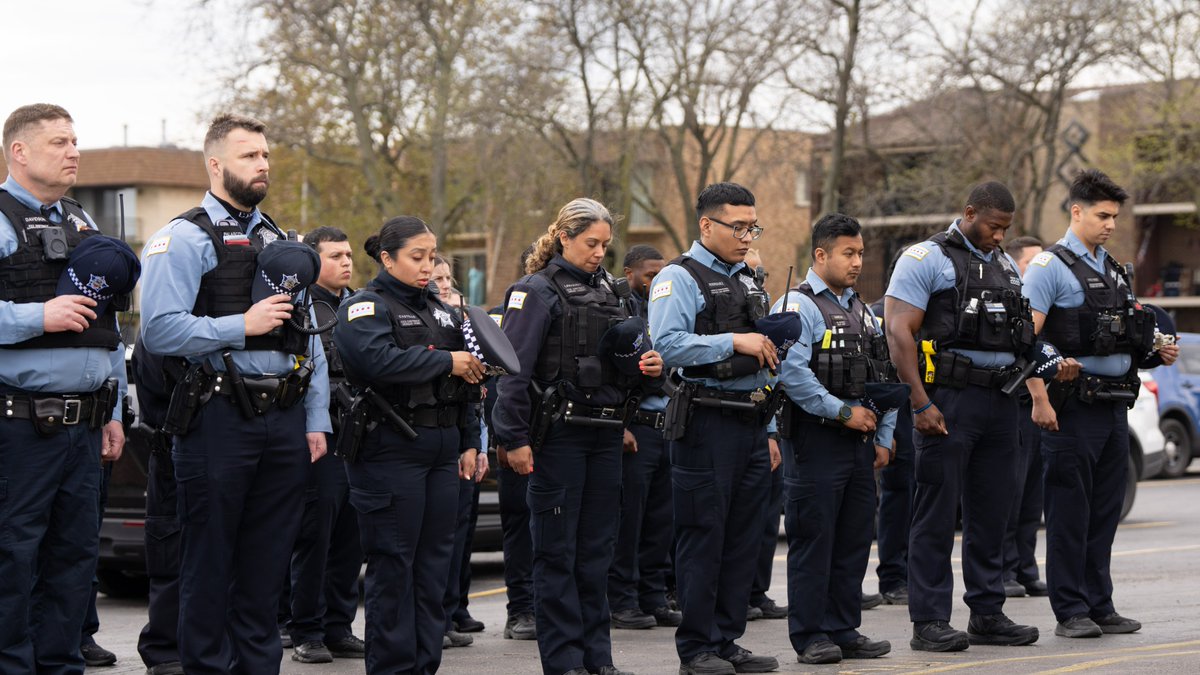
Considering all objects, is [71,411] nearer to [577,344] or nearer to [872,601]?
[577,344]

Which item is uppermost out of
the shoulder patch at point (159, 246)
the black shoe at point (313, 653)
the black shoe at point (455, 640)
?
the shoulder patch at point (159, 246)

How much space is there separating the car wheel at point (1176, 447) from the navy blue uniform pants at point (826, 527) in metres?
15.5

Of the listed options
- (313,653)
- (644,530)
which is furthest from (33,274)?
(644,530)

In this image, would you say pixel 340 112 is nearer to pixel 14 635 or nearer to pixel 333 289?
pixel 333 289

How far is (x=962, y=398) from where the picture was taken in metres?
7.96

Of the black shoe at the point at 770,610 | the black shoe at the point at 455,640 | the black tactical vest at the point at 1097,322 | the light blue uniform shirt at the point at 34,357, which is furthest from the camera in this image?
the black shoe at the point at 770,610

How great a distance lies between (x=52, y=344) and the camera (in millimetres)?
6133

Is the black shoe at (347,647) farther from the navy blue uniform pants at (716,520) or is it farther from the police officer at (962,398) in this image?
the police officer at (962,398)

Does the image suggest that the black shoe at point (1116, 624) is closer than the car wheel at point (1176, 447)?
Yes

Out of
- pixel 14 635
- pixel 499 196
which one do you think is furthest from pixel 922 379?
pixel 499 196

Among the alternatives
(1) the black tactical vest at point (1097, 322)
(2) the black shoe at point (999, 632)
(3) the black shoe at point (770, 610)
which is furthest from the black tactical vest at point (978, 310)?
(3) the black shoe at point (770, 610)

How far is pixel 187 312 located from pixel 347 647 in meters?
3.00

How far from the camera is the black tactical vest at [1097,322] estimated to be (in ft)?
27.4

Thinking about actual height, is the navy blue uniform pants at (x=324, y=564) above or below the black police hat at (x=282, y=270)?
below
